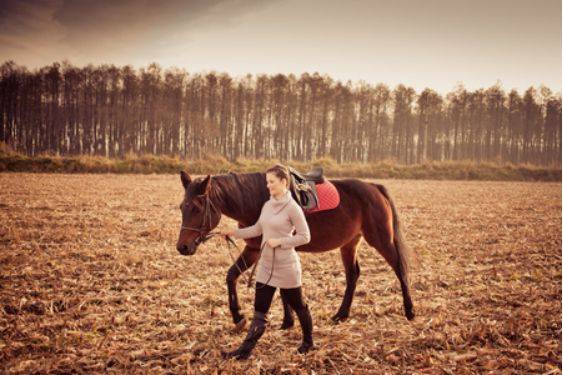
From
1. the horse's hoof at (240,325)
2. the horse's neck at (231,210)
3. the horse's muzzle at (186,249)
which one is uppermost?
the horse's neck at (231,210)

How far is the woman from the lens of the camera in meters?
3.42

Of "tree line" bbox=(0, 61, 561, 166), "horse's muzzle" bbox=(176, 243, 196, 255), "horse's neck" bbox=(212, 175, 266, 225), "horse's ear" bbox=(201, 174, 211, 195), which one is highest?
"tree line" bbox=(0, 61, 561, 166)

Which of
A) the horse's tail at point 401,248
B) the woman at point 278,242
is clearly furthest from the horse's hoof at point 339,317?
the woman at point 278,242

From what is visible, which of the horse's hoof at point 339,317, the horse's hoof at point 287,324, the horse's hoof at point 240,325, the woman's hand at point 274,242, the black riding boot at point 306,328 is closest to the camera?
the woman's hand at point 274,242

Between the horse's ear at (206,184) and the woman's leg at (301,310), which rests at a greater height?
the horse's ear at (206,184)

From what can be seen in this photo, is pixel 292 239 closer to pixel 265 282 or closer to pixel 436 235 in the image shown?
pixel 265 282

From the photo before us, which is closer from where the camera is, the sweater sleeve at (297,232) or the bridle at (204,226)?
the sweater sleeve at (297,232)

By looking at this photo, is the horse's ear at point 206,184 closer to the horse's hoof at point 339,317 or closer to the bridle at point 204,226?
the bridle at point 204,226

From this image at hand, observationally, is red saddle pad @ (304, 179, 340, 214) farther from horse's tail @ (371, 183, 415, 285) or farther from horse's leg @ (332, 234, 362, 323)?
horse's tail @ (371, 183, 415, 285)

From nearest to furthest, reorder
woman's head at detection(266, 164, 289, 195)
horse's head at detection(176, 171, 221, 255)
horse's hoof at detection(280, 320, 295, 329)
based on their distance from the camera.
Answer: woman's head at detection(266, 164, 289, 195) → horse's head at detection(176, 171, 221, 255) → horse's hoof at detection(280, 320, 295, 329)

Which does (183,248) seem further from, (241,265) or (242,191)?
(242,191)

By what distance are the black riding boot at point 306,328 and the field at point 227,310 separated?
0.33 ft

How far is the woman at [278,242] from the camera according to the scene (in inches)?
135

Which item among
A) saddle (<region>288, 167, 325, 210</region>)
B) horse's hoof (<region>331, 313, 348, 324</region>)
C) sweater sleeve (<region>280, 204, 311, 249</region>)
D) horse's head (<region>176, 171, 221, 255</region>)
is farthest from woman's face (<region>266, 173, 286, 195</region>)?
horse's hoof (<region>331, 313, 348, 324</region>)
